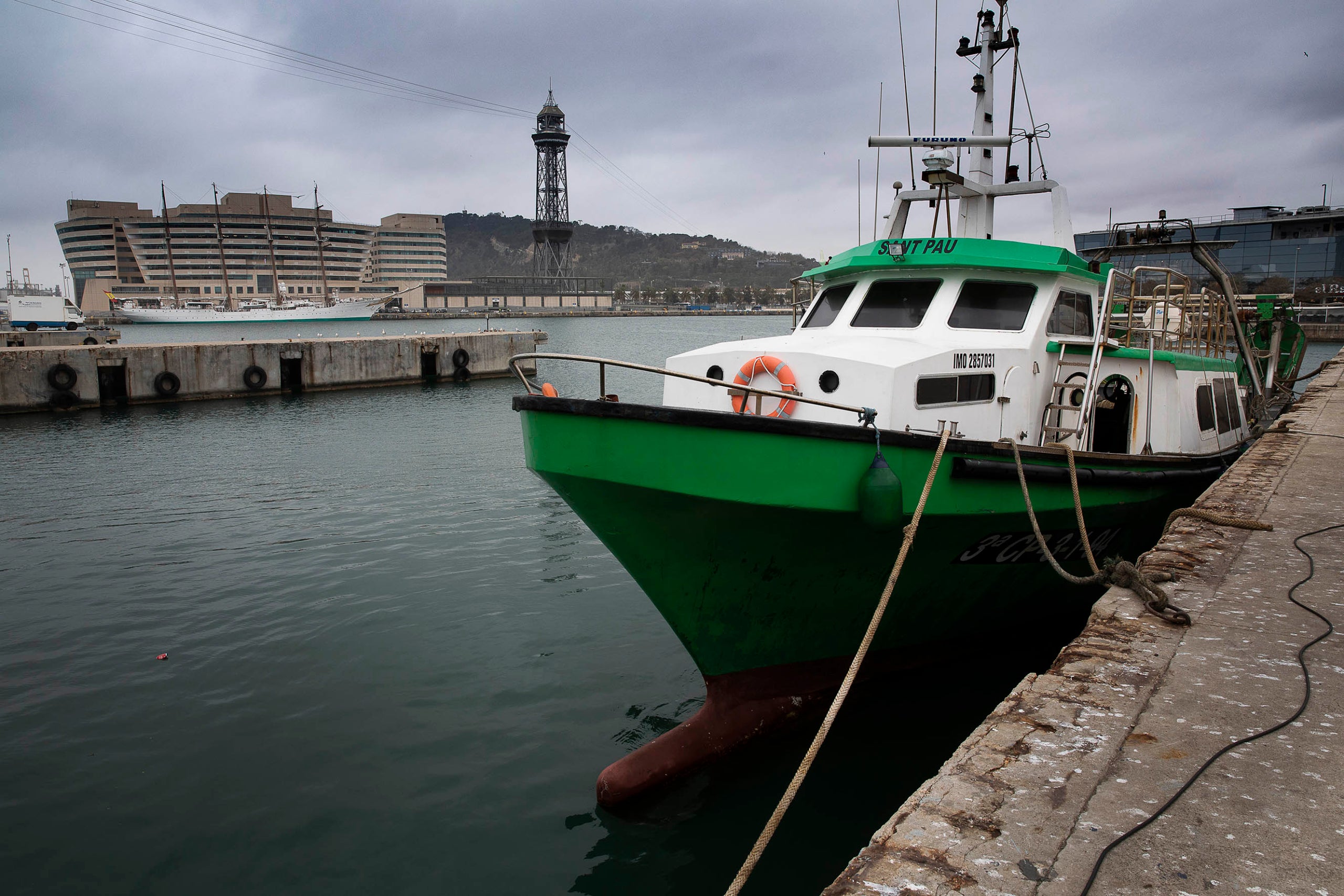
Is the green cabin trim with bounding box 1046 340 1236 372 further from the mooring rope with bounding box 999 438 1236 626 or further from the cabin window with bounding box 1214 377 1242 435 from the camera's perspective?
the mooring rope with bounding box 999 438 1236 626

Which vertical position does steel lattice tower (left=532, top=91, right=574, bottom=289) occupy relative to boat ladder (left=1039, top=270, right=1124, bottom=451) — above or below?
above

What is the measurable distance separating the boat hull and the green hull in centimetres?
1

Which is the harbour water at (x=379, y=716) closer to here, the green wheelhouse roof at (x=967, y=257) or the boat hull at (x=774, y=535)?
the boat hull at (x=774, y=535)

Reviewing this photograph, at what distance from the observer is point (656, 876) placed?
5.32 meters

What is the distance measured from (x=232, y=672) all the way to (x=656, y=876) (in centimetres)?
509

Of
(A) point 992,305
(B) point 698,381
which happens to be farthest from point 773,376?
(A) point 992,305

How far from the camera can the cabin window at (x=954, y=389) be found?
21.7 feet

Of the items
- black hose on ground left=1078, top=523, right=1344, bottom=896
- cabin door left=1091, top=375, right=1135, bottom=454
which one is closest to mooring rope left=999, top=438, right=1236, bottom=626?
black hose on ground left=1078, top=523, right=1344, bottom=896

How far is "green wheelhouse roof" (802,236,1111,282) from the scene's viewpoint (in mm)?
7461

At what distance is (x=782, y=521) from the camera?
5691mm

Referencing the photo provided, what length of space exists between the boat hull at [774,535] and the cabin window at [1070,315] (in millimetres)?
1337

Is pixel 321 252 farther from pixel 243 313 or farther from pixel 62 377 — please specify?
pixel 62 377

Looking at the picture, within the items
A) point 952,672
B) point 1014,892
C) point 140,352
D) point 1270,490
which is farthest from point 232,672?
point 140,352

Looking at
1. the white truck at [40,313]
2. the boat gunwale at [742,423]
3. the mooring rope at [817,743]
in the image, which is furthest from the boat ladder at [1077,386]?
the white truck at [40,313]
